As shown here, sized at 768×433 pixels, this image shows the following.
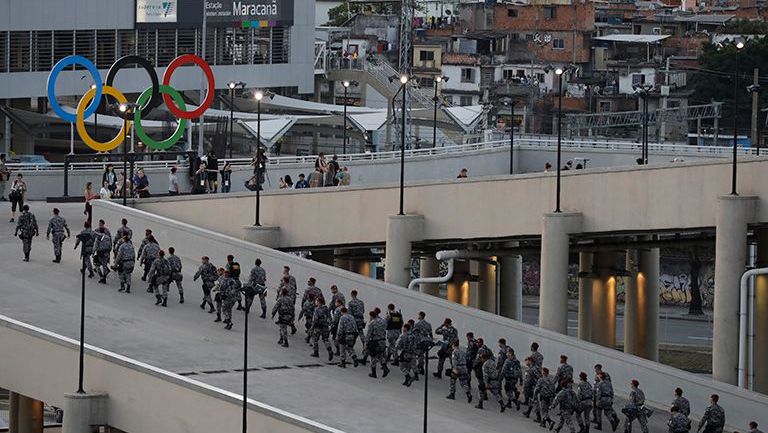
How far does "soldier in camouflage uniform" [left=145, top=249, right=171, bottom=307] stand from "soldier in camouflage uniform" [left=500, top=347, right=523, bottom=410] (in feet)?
30.4

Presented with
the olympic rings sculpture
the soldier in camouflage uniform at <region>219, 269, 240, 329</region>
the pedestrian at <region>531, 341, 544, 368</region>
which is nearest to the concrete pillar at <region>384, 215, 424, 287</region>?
the soldier in camouflage uniform at <region>219, 269, 240, 329</region>

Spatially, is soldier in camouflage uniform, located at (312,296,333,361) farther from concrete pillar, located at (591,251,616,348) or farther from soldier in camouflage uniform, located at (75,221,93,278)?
concrete pillar, located at (591,251,616,348)

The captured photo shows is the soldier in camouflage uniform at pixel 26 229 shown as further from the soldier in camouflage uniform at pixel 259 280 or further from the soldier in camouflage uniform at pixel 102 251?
the soldier in camouflage uniform at pixel 259 280

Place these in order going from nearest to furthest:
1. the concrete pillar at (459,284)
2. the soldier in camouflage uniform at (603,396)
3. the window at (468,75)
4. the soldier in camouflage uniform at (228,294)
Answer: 1. the soldier in camouflage uniform at (603,396)
2. the soldier in camouflage uniform at (228,294)
3. the concrete pillar at (459,284)
4. the window at (468,75)

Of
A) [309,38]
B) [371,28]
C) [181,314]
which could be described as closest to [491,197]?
[181,314]

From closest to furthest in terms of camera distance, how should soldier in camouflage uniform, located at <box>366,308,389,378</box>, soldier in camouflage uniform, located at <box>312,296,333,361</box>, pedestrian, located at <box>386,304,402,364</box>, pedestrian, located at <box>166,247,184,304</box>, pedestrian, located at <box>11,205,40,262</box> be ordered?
soldier in camouflage uniform, located at <box>366,308,389,378</box>
pedestrian, located at <box>386,304,402,364</box>
soldier in camouflage uniform, located at <box>312,296,333,361</box>
pedestrian, located at <box>166,247,184,304</box>
pedestrian, located at <box>11,205,40,262</box>

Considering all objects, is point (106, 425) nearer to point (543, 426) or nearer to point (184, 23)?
point (543, 426)

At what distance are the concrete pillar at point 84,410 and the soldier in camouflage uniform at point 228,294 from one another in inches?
194

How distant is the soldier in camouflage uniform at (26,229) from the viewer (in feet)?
178

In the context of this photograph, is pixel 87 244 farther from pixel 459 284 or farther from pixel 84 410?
pixel 459 284

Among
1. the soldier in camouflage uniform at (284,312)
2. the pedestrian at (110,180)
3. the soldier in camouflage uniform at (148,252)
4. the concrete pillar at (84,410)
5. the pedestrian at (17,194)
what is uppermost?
the pedestrian at (110,180)

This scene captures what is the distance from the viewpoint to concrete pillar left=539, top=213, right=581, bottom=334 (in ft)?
182

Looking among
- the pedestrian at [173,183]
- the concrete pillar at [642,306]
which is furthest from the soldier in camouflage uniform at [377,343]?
the concrete pillar at [642,306]

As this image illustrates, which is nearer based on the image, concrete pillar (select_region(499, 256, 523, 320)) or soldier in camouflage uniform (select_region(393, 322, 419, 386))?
soldier in camouflage uniform (select_region(393, 322, 419, 386))
